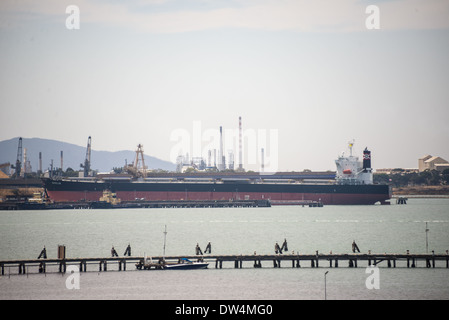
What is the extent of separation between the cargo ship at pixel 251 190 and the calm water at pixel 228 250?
39.5 m

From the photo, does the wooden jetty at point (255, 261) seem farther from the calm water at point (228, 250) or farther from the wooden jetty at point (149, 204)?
the wooden jetty at point (149, 204)

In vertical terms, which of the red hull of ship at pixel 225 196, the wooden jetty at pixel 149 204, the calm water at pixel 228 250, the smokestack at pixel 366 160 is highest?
the smokestack at pixel 366 160

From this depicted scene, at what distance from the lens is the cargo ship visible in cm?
13700

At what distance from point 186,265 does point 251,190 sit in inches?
3697

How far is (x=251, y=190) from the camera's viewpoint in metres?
140

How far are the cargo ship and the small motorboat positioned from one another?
91.4 meters

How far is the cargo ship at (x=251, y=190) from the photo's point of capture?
5394 inches

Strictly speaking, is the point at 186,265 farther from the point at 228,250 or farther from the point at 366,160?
the point at 366,160

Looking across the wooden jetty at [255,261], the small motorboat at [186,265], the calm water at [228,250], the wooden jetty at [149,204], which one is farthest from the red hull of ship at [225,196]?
the small motorboat at [186,265]

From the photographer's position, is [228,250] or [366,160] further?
[366,160]

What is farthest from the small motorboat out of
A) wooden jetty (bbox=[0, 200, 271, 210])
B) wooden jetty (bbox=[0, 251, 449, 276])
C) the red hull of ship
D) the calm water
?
the red hull of ship

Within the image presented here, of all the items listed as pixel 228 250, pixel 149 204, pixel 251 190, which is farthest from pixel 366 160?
pixel 228 250
